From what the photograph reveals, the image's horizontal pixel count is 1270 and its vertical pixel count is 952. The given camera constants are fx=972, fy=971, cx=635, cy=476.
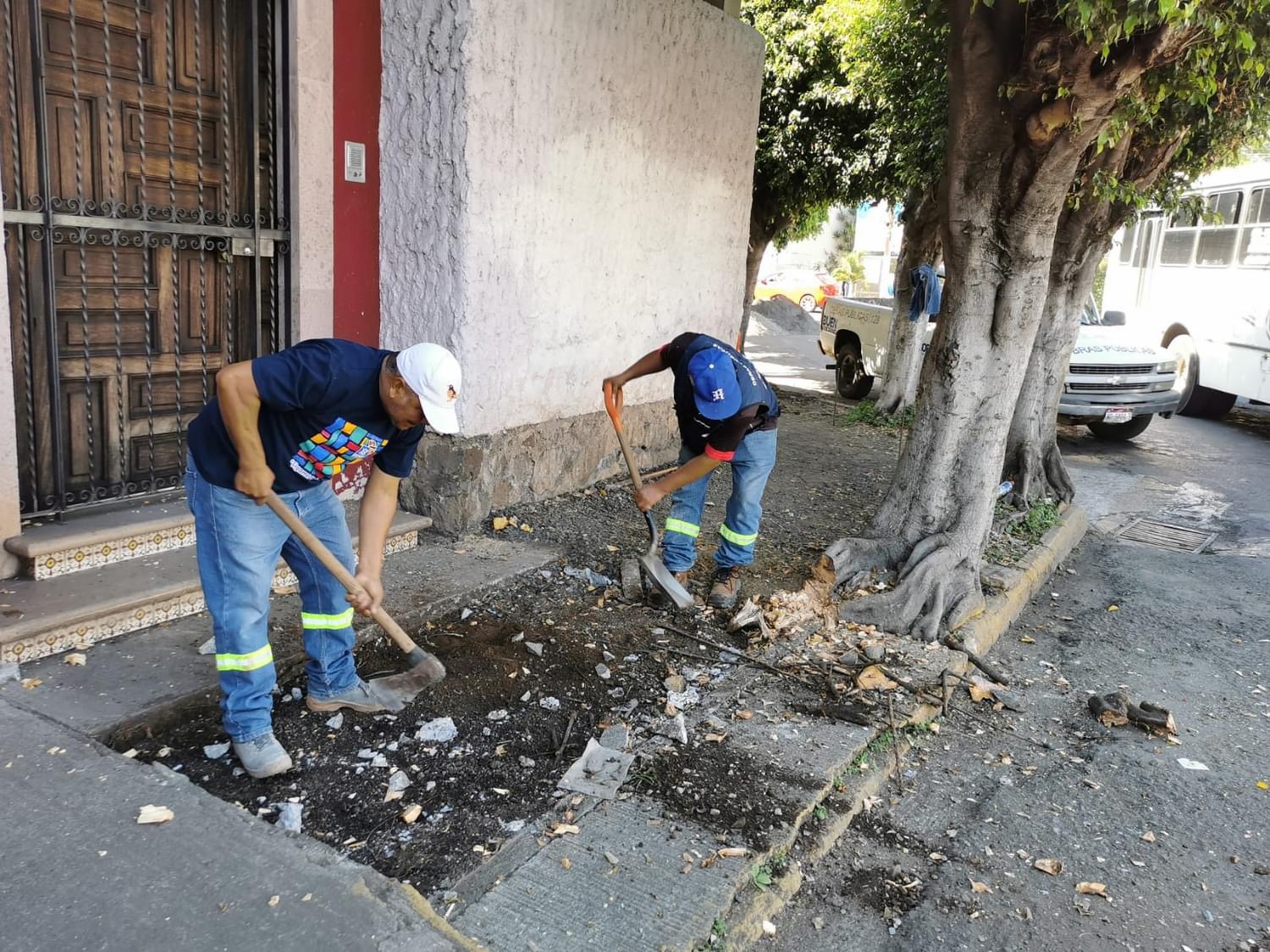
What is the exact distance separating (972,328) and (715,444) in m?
2.03

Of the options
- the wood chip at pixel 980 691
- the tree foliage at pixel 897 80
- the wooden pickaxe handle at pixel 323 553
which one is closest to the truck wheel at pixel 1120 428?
the tree foliage at pixel 897 80

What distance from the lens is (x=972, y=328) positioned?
5656mm

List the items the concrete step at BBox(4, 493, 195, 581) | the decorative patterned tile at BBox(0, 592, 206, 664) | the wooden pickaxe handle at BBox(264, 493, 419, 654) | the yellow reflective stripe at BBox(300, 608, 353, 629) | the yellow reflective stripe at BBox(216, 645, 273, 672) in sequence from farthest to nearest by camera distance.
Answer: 1. the concrete step at BBox(4, 493, 195, 581)
2. the decorative patterned tile at BBox(0, 592, 206, 664)
3. the yellow reflective stripe at BBox(300, 608, 353, 629)
4. the yellow reflective stripe at BBox(216, 645, 273, 672)
5. the wooden pickaxe handle at BBox(264, 493, 419, 654)

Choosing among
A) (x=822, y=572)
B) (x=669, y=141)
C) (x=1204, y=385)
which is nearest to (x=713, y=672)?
(x=822, y=572)

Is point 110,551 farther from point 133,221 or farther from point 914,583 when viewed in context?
point 914,583

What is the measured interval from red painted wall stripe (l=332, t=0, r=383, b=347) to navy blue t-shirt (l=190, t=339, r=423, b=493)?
8.45 ft

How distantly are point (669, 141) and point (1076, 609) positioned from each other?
4348mm

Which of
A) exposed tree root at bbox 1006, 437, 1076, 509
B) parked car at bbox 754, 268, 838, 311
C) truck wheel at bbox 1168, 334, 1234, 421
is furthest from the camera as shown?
parked car at bbox 754, 268, 838, 311

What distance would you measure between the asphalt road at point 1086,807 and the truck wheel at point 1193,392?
7.75 metres

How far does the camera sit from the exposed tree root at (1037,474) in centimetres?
771

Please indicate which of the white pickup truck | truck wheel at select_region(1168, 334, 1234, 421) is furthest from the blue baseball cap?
truck wheel at select_region(1168, 334, 1234, 421)

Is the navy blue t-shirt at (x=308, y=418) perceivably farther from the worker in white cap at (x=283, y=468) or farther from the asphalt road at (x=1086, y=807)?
the asphalt road at (x=1086, y=807)

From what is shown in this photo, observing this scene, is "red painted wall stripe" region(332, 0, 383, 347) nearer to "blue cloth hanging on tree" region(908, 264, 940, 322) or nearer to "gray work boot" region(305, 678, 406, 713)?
"gray work boot" region(305, 678, 406, 713)

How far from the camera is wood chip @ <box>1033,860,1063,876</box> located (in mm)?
3361
